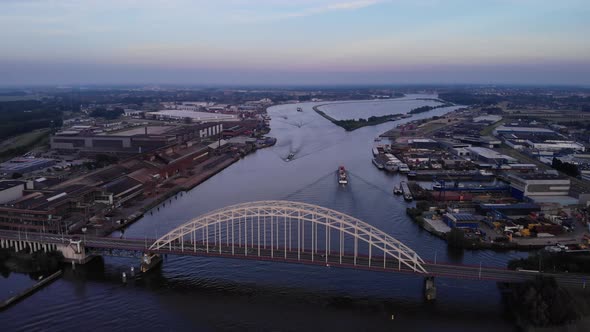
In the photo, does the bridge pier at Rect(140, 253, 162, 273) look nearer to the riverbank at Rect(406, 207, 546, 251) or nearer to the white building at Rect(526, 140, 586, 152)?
the riverbank at Rect(406, 207, 546, 251)

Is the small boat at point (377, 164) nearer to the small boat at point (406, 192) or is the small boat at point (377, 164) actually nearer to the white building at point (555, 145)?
the small boat at point (406, 192)

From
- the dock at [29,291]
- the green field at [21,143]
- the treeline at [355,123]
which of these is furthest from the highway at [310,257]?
the treeline at [355,123]

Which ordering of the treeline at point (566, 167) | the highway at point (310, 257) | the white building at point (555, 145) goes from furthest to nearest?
1. the white building at point (555, 145)
2. the treeline at point (566, 167)
3. the highway at point (310, 257)

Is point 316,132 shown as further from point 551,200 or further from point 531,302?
point 531,302

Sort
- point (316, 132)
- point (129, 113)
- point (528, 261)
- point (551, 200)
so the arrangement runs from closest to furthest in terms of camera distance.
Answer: point (528, 261) < point (551, 200) < point (316, 132) < point (129, 113)

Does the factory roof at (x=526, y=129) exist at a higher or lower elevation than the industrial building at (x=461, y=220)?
higher

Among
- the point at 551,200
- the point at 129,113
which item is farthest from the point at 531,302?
the point at 129,113
